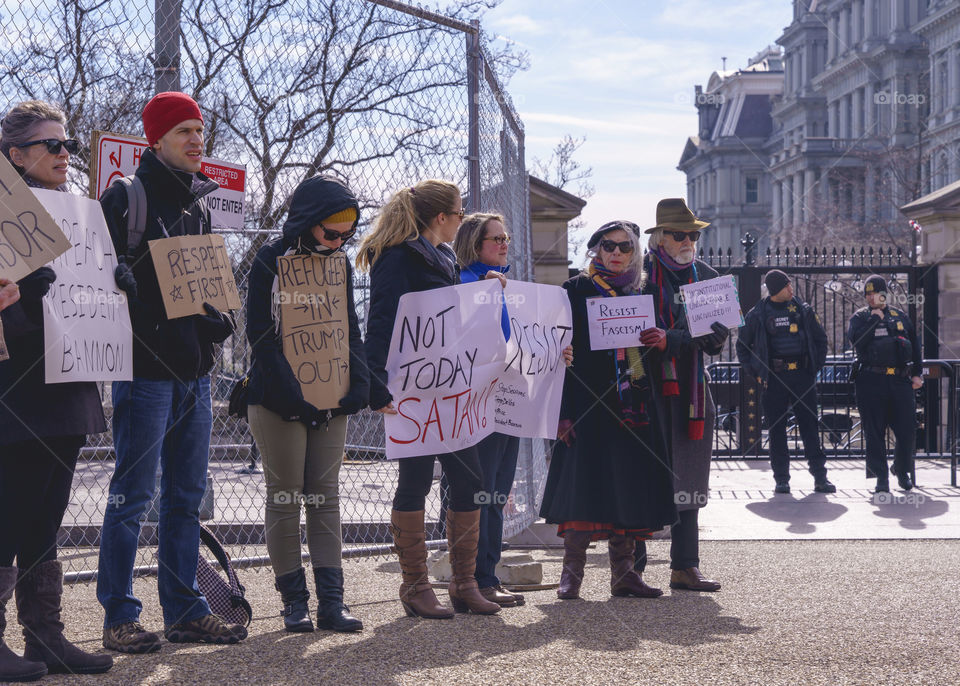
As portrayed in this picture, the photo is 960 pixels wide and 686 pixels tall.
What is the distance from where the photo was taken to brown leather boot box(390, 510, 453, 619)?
467 centimetres

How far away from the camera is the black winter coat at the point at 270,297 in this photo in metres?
4.30

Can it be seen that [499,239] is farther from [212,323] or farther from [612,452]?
[212,323]

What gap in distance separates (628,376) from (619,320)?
29 centimetres

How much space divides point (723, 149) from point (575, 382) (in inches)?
3164

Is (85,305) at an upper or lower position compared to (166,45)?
lower

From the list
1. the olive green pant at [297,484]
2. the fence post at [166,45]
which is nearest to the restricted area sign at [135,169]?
the fence post at [166,45]

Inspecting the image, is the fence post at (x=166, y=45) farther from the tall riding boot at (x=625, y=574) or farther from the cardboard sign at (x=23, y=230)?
the tall riding boot at (x=625, y=574)

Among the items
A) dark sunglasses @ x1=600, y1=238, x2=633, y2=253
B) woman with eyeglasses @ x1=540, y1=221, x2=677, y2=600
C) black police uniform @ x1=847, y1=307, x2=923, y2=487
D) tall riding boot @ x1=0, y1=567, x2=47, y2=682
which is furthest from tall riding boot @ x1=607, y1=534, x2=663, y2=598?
black police uniform @ x1=847, y1=307, x2=923, y2=487

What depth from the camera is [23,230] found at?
353 cm

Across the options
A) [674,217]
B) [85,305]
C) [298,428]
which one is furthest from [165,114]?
[674,217]

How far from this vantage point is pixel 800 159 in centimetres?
6725

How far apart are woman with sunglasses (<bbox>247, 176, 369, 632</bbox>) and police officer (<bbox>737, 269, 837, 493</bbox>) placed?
641 cm

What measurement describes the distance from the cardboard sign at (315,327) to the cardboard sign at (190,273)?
322 mm

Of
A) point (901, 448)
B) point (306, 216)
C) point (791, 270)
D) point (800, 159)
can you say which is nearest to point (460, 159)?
point (306, 216)
